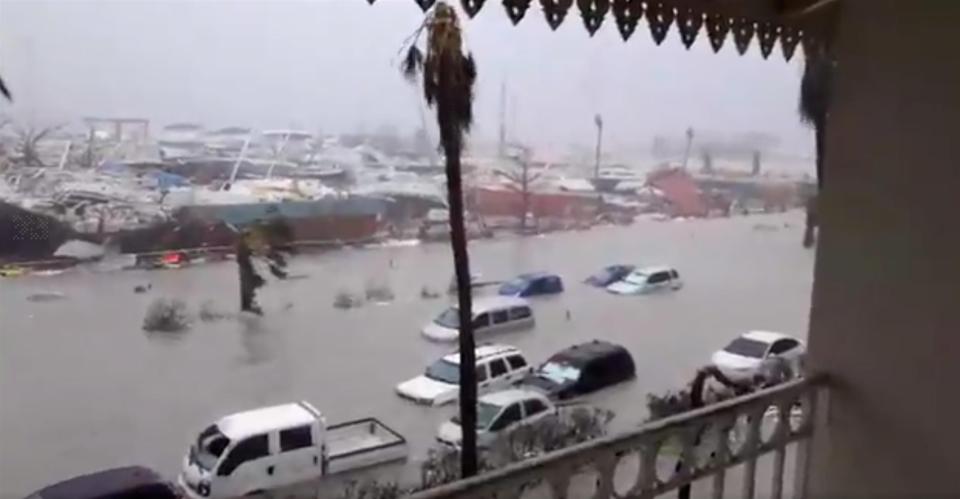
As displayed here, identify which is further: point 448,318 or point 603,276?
point 603,276

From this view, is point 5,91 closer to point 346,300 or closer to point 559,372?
point 346,300

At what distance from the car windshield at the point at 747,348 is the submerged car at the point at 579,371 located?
1.43ft

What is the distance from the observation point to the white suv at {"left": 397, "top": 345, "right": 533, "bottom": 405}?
220 cm

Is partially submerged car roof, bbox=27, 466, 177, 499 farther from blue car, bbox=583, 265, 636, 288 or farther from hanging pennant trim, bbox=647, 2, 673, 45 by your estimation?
hanging pennant trim, bbox=647, 2, 673, 45

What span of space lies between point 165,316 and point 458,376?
674 mm

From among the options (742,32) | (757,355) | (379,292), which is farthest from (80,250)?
(757,355)

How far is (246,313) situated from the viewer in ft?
6.69

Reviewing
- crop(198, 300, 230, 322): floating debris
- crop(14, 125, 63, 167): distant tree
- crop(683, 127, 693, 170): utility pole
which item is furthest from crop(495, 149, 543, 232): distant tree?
crop(14, 125, 63, 167): distant tree

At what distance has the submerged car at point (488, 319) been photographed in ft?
7.31

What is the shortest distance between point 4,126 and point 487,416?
3.93 ft

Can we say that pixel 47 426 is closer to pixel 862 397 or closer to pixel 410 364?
pixel 410 364

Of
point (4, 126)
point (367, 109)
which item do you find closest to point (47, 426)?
point (4, 126)

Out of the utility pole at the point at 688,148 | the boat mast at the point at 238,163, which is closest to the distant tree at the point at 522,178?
the utility pole at the point at 688,148

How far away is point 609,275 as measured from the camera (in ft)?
8.17
